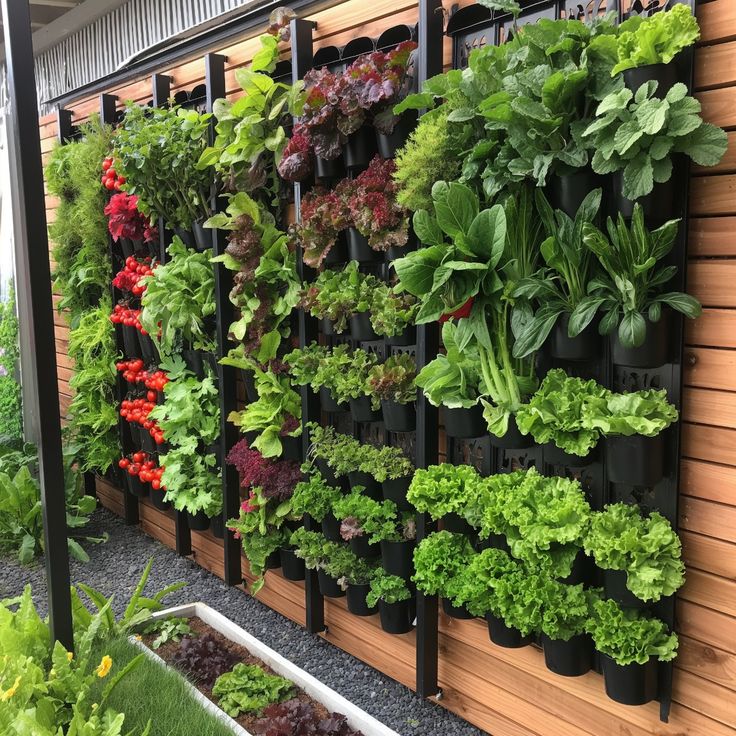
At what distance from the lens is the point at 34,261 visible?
7.41 feet

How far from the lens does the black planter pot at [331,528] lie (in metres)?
3.16

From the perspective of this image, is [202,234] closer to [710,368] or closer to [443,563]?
[443,563]

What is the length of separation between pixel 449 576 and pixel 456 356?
29.4 inches

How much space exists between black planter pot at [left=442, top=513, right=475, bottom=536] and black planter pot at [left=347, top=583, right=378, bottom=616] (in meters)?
0.60

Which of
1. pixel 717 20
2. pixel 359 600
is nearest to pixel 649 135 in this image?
pixel 717 20

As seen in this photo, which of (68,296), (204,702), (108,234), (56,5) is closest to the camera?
(204,702)

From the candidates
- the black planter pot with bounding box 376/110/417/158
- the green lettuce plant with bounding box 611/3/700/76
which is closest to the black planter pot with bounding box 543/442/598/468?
the green lettuce plant with bounding box 611/3/700/76

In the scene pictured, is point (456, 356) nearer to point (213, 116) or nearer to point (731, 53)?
point (731, 53)

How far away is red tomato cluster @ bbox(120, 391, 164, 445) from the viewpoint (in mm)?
4195

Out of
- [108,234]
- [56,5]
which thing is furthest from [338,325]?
[56,5]

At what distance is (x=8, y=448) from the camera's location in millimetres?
4777

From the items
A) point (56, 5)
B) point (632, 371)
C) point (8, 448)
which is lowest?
point (8, 448)

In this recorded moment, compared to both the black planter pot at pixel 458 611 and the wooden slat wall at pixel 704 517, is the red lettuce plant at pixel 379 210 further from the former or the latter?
the black planter pot at pixel 458 611

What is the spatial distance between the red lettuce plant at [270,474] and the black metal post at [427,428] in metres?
0.75
